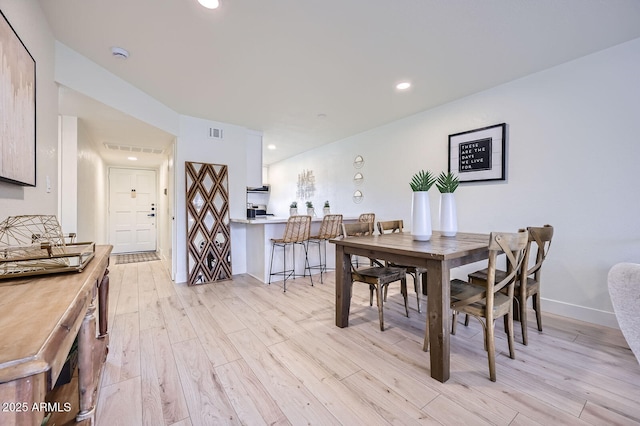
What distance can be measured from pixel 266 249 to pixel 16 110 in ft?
8.85

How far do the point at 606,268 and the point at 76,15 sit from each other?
184 inches

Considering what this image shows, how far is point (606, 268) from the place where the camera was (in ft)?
7.47

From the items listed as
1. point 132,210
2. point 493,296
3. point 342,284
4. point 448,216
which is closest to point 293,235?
point 342,284

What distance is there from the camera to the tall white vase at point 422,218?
2143 mm

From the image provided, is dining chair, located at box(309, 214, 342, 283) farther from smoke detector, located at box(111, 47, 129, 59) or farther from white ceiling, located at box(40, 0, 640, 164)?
smoke detector, located at box(111, 47, 129, 59)

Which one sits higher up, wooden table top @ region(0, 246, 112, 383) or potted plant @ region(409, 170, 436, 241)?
potted plant @ region(409, 170, 436, 241)

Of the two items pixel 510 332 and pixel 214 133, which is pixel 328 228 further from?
pixel 510 332

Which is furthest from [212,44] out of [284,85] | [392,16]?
[392,16]

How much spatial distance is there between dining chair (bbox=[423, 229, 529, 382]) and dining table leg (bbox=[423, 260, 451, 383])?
19 cm

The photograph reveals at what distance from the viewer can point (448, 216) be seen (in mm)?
2381

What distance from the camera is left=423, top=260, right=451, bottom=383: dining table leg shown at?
61.4 inches

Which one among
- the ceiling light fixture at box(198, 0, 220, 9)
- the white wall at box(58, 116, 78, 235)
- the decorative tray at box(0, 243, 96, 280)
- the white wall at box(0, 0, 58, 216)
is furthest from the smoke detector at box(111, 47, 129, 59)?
the decorative tray at box(0, 243, 96, 280)

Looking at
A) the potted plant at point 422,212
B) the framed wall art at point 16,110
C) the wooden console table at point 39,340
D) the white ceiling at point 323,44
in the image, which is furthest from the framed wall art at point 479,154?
the framed wall art at point 16,110

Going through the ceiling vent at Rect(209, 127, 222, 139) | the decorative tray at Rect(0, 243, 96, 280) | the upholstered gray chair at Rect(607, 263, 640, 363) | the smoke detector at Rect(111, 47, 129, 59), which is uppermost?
the smoke detector at Rect(111, 47, 129, 59)
